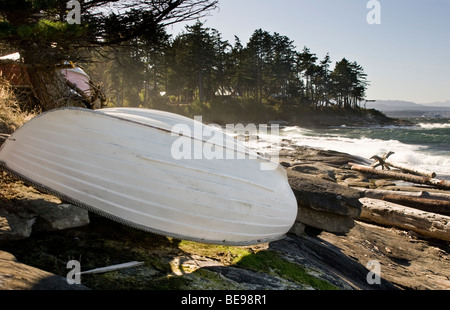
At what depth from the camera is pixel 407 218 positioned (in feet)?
26.7

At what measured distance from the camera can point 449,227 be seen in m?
7.50

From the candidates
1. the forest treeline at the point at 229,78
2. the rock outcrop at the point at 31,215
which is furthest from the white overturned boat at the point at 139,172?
the forest treeline at the point at 229,78

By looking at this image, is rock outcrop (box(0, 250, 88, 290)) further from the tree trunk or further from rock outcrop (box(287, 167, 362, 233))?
the tree trunk

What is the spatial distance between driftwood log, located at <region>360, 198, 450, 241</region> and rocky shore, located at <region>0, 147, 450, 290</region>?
1712mm

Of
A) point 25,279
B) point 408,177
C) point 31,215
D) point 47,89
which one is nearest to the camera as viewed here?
point 25,279

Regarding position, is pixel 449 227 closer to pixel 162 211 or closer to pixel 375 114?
pixel 162 211

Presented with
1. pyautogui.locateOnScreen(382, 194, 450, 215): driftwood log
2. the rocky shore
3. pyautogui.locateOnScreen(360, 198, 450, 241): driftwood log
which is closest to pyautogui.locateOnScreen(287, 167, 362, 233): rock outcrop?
the rocky shore

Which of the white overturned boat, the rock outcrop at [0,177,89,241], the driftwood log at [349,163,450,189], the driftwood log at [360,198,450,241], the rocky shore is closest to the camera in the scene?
the rocky shore

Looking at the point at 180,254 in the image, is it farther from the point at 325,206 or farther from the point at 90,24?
the point at 90,24

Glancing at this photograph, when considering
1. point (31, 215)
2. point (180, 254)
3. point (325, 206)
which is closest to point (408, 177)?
point (325, 206)

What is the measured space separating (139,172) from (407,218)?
7315mm

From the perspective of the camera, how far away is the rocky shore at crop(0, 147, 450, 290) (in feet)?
9.75

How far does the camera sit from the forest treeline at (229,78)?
53.6 m

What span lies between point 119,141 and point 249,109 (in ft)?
205
